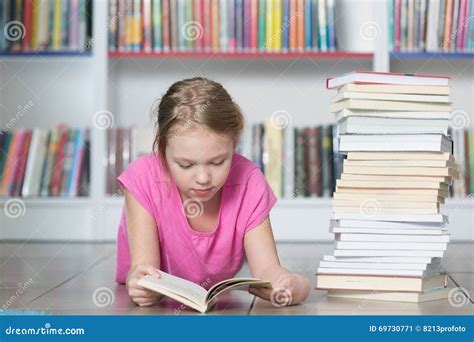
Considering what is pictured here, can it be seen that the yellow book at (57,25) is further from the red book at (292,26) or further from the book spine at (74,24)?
the red book at (292,26)

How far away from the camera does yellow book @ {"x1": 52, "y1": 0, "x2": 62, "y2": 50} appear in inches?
144

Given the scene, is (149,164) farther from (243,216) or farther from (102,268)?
(102,268)

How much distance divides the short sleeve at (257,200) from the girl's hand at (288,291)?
22 cm

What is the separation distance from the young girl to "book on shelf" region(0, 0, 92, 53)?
1.73 m

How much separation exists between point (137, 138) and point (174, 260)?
169 cm

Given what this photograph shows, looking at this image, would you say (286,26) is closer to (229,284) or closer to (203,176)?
(203,176)

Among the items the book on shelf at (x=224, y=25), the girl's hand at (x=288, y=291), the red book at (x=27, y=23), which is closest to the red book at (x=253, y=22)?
the book on shelf at (x=224, y=25)

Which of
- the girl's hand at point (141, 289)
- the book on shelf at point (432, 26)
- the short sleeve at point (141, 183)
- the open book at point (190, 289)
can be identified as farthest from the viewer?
the book on shelf at point (432, 26)

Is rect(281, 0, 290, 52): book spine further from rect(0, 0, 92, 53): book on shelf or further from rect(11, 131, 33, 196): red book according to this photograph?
rect(11, 131, 33, 196): red book

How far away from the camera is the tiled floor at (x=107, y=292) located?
5.60 feet

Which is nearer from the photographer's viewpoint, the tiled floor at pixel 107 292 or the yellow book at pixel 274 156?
the tiled floor at pixel 107 292

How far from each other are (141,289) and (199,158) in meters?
0.28

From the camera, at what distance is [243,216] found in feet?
6.52
